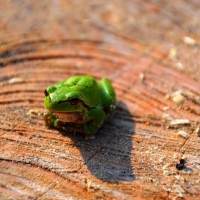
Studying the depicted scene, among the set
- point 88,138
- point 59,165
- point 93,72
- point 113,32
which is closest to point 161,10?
point 113,32

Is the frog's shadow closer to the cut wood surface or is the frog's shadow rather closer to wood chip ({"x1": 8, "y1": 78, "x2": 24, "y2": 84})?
the cut wood surface

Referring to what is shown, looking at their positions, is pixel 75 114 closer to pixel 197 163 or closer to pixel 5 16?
pixel 197 163

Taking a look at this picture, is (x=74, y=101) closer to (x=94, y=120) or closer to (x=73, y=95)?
(x=73, y=95)

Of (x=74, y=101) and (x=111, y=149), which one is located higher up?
(x=74, y=101)

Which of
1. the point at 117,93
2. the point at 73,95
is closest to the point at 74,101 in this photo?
the point at 73,95

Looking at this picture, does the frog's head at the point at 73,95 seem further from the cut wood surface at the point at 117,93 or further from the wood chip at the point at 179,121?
the wood chip at the point at 179,121

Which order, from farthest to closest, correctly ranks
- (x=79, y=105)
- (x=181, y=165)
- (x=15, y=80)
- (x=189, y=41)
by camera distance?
(x=189, y=41) → (x=15, y=80) → (x=79, y=105) → (x=181, y=165)

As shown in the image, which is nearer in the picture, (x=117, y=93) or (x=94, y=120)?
(x=94, y=120)

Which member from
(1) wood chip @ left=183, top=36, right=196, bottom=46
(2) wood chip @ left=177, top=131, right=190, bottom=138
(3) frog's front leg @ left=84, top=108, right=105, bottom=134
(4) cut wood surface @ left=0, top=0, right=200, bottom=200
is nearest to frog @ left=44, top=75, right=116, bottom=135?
(3) frog's front leg @ left=84, top=108, right=105, bottom=134
